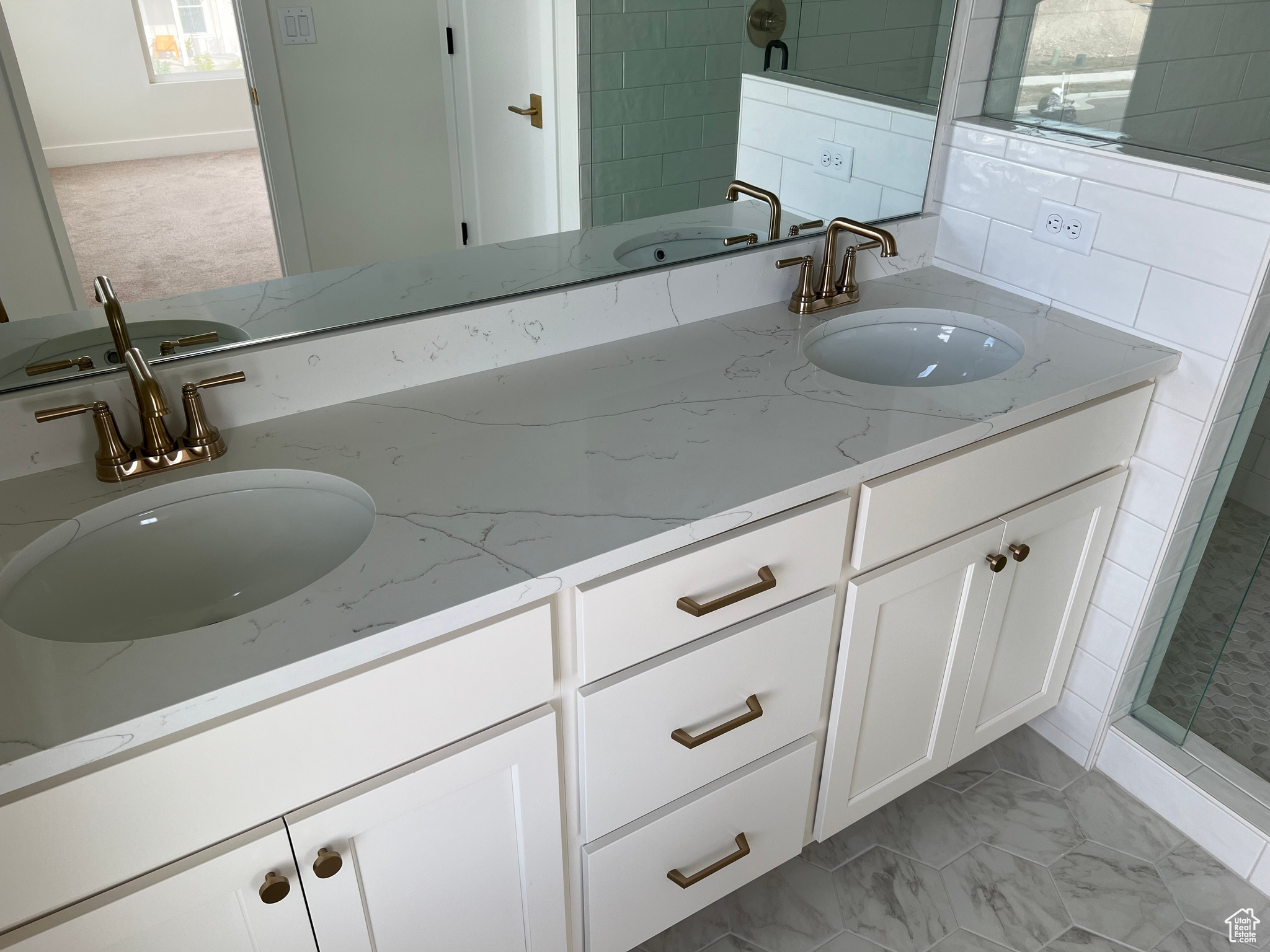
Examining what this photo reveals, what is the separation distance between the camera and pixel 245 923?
1036 millimetres

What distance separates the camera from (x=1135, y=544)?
5.80 ft

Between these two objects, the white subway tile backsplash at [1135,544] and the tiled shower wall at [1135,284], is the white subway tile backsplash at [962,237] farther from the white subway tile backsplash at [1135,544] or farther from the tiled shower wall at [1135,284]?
the white subway tile backsplash at [1135,544]

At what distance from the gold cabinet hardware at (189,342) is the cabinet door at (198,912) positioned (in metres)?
0.65

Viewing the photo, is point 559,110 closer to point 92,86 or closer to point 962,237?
point 92,86

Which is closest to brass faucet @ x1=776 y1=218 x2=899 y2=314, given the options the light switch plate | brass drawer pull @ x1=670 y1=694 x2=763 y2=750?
brass drawer pull @ x1=670 y1=694 x2=763 y2=750

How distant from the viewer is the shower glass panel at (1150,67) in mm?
1722

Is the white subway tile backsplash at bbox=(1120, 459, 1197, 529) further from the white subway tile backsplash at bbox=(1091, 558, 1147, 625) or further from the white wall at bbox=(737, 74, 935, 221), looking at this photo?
the white wall at bbox=(737, 74, 935, 221)

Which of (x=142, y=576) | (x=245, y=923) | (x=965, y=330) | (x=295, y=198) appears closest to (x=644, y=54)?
(x=295, y=198)

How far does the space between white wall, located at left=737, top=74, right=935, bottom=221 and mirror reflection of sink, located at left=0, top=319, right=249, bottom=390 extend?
96 cm

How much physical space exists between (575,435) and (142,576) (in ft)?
1.91

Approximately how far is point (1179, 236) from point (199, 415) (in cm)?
154

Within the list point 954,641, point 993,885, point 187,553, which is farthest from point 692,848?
point 187,553

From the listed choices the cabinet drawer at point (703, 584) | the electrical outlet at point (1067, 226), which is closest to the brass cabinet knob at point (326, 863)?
the cabinet drawer at point (703, 584)

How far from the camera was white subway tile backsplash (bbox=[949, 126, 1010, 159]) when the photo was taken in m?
1.81
